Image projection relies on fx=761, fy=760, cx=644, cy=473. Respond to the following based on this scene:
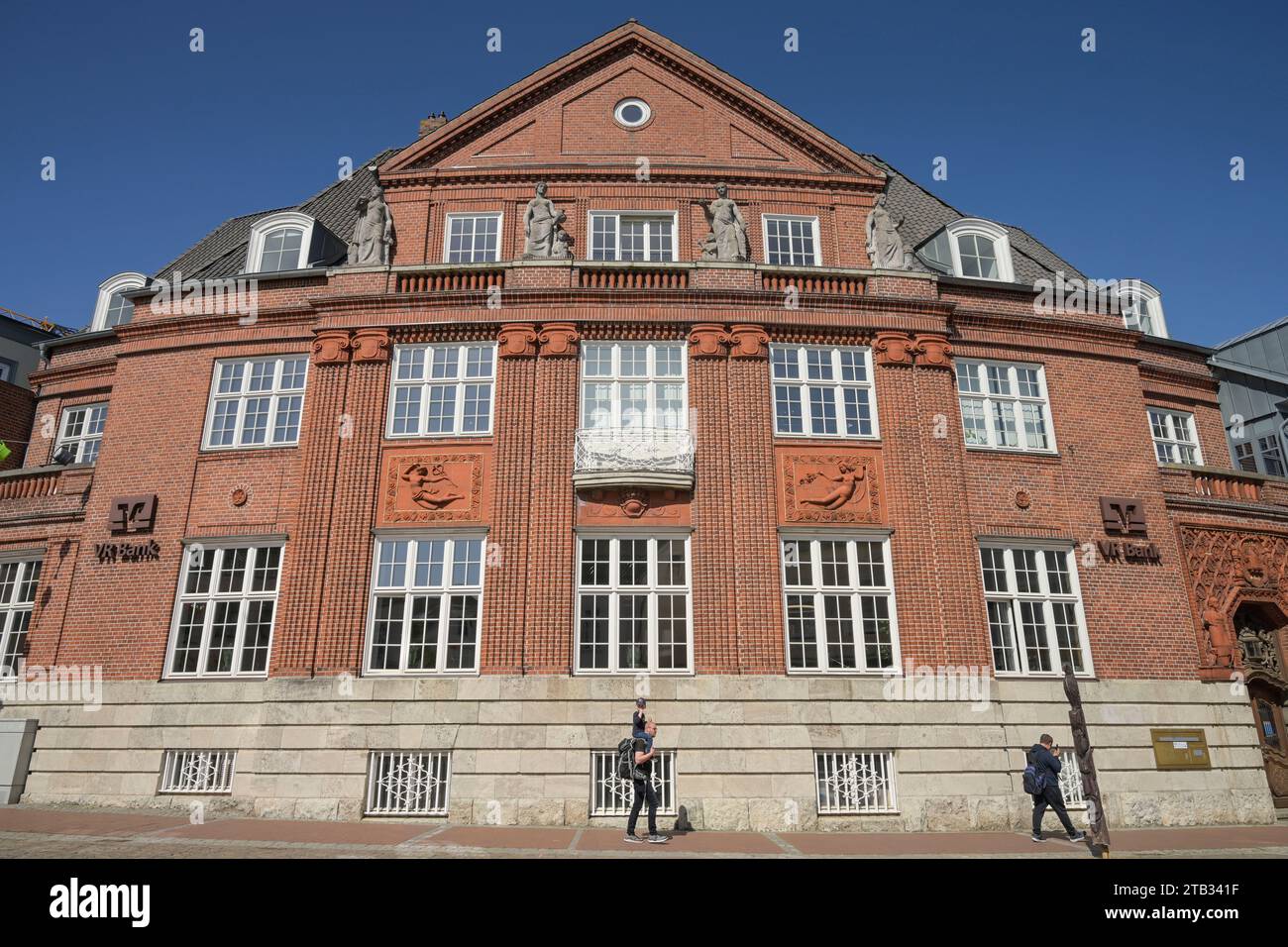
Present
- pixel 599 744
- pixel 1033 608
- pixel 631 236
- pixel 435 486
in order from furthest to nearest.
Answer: pixel 631 236, pixel 1033 608, pixel 435 486, pixel 599 744

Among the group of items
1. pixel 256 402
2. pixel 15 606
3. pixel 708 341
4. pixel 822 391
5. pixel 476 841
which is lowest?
pixel 476 841

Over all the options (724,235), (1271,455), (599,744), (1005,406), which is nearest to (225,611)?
(599,744)

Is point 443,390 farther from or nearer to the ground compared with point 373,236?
nearer to the ground

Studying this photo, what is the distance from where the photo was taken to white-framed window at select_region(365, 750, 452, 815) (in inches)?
607

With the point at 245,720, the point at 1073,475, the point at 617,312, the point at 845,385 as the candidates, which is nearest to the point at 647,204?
the point at 617,312

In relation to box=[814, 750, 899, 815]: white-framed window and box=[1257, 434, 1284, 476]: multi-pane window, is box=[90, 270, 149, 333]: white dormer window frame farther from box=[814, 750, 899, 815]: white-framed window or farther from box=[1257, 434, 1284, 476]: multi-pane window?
box=[1257, 434, 1284, 476]: multi-pane window

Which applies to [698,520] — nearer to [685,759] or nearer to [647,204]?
[685,759]

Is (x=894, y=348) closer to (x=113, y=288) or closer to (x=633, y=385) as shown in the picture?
(x=633, y=385)

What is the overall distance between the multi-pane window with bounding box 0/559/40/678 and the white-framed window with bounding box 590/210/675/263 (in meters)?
16.9

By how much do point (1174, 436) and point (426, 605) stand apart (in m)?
21.8

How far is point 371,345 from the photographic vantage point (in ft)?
61.1

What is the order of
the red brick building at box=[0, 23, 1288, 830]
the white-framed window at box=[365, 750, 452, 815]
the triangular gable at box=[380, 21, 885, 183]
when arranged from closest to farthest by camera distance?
the white-framed window at box=[365, 750, 452, 815]
the red brick building at box=[0, 23, 1288, 830]
the triangular gable at box=[380, 21, 885, 183]

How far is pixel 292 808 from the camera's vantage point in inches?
603

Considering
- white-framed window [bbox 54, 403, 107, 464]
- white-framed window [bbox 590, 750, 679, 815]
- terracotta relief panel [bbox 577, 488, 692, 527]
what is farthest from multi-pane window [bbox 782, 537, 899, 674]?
white-framed window [bbox 54, 403, 107, 464]
